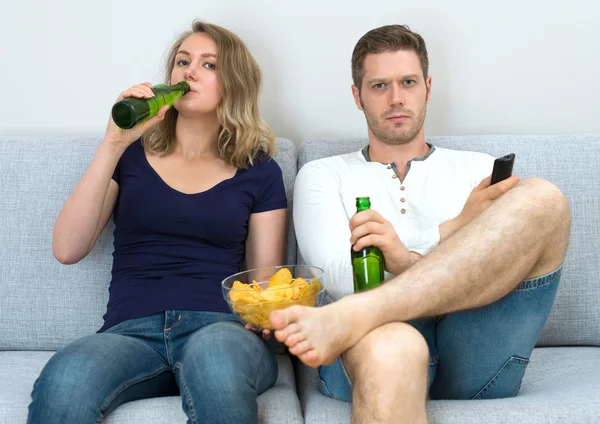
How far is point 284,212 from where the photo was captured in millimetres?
1887

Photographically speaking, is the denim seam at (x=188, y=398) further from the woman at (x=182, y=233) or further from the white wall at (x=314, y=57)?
the white wall at (x=314, y=57)

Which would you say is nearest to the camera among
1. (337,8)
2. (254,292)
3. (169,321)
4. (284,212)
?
(254,292)

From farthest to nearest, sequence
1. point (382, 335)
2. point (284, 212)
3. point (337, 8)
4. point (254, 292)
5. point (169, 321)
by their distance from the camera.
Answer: point (337, 8) → point (284, 212) → point (169, 321) → point (254, 292) → point (382, 335)

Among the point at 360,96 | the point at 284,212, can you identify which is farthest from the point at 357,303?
the point at 360,96

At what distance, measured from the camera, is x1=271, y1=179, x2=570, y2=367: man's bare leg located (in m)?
1.26

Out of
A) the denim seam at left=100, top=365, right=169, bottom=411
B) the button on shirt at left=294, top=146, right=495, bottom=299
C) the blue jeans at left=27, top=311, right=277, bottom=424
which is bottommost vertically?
the denim seam at left=100, top=365, right=169, bottom=411

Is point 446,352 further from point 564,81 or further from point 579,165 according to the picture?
point 564,81

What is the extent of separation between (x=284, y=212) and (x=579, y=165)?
82cm

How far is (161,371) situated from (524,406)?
29.3 inches

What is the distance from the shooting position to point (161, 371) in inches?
60.5

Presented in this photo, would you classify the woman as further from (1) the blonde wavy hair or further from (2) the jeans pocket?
(2) the jeans pocket

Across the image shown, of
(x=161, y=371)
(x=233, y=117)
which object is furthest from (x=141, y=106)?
(x=161, y=371)

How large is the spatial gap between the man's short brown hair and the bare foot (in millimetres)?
895

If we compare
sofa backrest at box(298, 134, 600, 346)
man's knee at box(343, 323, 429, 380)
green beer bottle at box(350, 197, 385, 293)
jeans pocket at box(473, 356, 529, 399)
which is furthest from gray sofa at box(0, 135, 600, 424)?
man's knee at box(343, 323, 429, 380)
